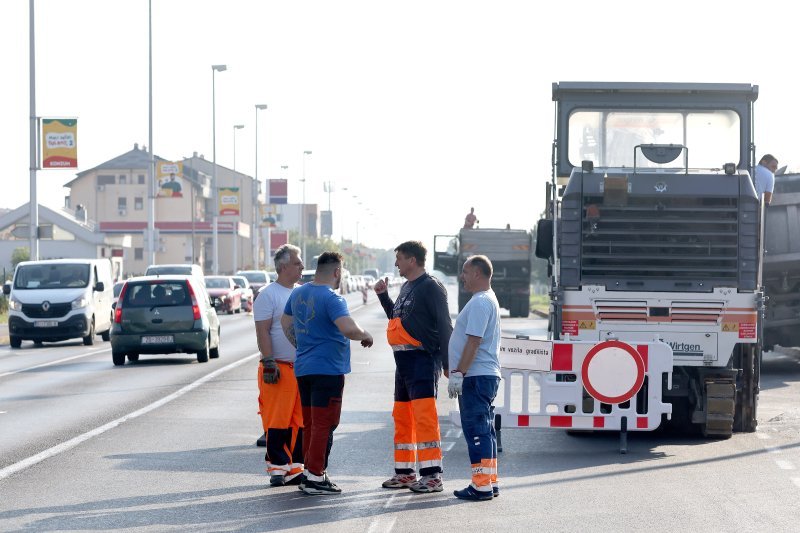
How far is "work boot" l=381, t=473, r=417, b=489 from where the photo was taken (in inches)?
411

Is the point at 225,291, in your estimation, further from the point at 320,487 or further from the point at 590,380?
the point at 320,487

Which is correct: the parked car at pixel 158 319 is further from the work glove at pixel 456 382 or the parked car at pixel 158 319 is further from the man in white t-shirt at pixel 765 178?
the work glove at pixel 456 382

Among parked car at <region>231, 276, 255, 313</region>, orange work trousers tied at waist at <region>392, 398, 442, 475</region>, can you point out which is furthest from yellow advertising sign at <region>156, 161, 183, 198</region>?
orange work trousers tied at waist at <region>392, 398, 442, 475</region>

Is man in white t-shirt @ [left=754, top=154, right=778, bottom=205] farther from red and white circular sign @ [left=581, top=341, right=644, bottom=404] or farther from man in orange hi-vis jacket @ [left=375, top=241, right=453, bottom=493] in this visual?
man in orange hi-vis jacket @ [left=375, top=241, right=453, bottom=493]

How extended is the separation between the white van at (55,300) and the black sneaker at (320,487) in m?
22.4

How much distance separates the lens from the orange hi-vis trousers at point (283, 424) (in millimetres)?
10648

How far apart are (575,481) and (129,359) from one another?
1682 centimetres

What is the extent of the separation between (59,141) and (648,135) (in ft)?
96.1

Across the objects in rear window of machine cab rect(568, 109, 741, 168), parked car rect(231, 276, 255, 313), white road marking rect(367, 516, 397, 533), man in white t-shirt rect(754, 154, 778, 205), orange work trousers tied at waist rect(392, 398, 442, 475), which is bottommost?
parked car rect(231, 276, 255, 313)

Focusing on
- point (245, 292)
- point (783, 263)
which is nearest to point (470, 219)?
point (245, 292)

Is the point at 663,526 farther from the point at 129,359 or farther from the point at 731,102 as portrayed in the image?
the point at 129,359

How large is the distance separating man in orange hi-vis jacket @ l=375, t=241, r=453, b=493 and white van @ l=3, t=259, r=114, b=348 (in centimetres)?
2252

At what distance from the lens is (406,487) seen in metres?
10.5

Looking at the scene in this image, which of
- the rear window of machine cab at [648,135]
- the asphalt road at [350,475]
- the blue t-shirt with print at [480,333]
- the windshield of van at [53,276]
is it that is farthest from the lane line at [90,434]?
the windshield of van at [53,276]
